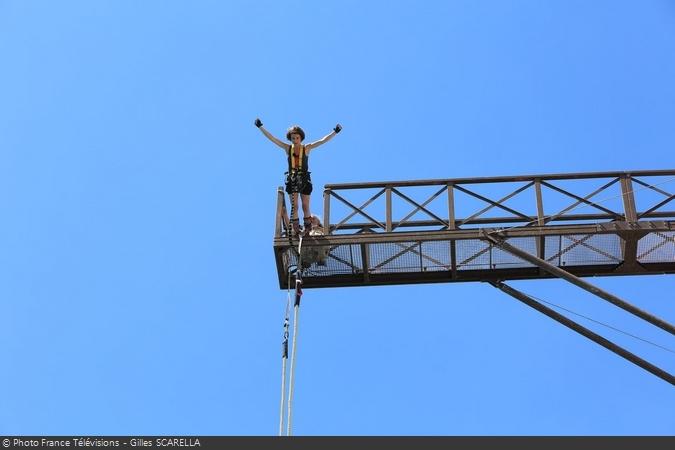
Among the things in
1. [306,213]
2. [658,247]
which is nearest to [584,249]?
[658,247]

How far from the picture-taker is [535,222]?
53.1 ft

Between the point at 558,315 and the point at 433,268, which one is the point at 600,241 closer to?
the point at 558,315

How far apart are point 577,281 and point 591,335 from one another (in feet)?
2.79

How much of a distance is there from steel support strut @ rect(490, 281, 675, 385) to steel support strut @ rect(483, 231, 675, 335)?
0.56 meters

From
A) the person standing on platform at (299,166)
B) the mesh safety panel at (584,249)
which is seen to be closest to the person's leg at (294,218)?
the person standing on platform at (299,166)

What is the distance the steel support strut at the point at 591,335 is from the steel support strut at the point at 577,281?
1.83 ft

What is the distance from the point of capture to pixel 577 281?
49.4 feet

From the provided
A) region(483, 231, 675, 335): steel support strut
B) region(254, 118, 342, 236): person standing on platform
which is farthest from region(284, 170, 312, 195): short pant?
region(483, 231, 675, 335): steel support strut

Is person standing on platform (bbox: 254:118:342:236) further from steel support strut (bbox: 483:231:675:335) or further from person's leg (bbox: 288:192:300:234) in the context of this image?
steel support strut (bbox: 483:231:675:335)

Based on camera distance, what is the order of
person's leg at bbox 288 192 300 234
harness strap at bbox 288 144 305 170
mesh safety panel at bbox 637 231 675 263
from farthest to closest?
mesh safety panel at bbox 637 231 675 263 < harness strap at bbox 288 144 305 170 < person's leg at bbox 288 192 300 234

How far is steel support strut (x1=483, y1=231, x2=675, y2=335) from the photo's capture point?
566 inches
